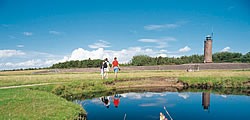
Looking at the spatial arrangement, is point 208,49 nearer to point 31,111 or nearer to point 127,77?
point 127,77

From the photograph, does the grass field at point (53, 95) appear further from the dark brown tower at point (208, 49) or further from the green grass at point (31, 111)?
the dark brown tower at point (208, 49)

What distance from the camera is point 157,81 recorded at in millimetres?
22906

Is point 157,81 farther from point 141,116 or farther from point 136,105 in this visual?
point 141,116

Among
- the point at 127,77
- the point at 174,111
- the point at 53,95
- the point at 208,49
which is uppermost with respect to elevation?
the point at 208,49

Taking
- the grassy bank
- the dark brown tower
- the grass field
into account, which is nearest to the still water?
the grass field

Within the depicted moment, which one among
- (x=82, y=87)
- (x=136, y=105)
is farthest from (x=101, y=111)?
(x=82, y=87)

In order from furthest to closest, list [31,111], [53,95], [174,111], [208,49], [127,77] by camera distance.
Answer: [208,49] < [127,77] < [53,95] < [174,111] < [31,111]

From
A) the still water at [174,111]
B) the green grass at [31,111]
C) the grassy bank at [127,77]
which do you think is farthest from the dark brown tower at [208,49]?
the green grass at [31,111]

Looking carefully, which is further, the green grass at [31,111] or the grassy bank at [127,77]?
the grassy bank at [127,77]

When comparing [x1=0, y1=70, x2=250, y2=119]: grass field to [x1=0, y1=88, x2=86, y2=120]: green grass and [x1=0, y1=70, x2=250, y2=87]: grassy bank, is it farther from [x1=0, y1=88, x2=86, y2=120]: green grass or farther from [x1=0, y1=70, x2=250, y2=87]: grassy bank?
[x1=0, y1=70, x2=250, y2=87]: grassy bank

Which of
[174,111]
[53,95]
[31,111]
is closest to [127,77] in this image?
[53,95]

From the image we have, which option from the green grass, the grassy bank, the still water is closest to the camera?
the green grass

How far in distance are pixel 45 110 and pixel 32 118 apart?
123 cm

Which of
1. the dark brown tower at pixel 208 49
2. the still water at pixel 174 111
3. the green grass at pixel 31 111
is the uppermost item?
the dark brown tower at pixel 208 49
